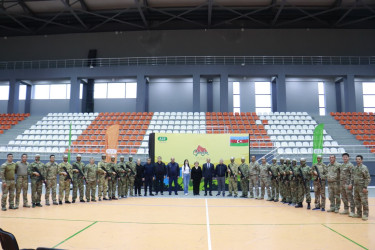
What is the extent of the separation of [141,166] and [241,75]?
46.9 feet

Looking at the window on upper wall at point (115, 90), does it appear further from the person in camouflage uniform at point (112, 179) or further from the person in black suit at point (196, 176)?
the person in camouflage uniform at point (112, 179)

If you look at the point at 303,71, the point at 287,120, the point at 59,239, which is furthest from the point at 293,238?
the point at 303,71

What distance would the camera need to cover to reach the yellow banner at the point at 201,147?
50.7ft

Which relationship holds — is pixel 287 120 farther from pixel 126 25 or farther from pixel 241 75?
pixel 126 25

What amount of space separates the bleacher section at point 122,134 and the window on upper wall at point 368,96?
1831 cm

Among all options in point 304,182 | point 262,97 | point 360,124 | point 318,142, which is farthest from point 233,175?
point 262,97

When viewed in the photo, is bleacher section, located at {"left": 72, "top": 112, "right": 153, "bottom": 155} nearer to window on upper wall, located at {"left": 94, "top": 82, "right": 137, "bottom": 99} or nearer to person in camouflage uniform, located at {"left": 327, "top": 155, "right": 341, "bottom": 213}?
window on upper wall, located at {"left": 94, "top": 82, "right": 137, "bottom": 99}

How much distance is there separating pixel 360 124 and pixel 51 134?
22058 mm

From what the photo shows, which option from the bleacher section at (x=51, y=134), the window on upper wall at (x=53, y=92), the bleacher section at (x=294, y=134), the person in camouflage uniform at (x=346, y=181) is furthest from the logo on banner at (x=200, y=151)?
the window on upper wall at (x=53, y=92)

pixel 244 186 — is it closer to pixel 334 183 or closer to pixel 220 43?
pixel 334 183

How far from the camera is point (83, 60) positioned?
2742 cm

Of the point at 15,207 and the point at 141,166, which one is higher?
the point at 141,166

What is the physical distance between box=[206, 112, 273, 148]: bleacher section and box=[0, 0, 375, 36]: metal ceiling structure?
8.23 metres

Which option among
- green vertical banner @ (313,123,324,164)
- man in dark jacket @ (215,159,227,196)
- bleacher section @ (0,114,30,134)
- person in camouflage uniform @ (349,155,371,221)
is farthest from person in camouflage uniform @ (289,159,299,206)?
bleacher section @ (0,114,30,134)
